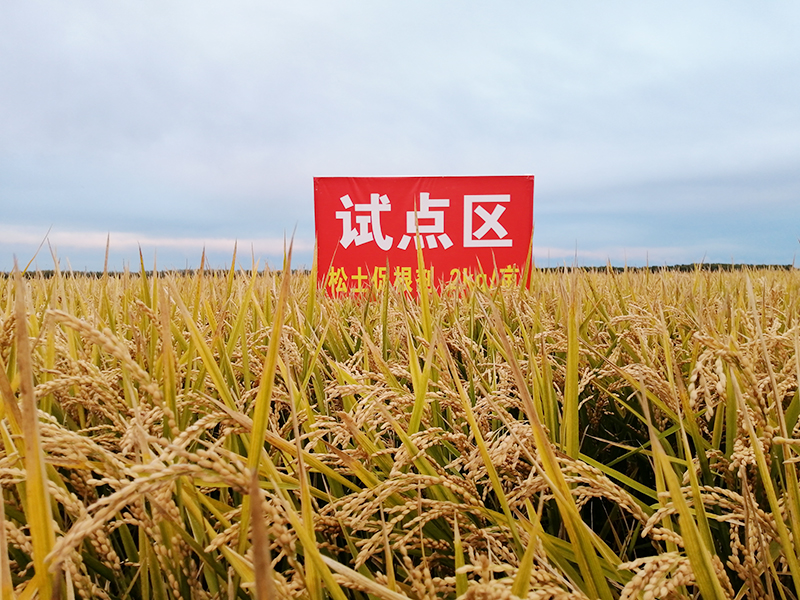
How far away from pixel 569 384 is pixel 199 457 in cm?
54

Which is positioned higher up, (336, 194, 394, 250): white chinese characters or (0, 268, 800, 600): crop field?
(336, 194, 394, 250): white chinese characters

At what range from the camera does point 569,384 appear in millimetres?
758

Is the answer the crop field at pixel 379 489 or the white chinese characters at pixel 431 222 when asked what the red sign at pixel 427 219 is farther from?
the crop field at pixel 379 489

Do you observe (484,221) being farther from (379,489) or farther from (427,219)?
(379,489)

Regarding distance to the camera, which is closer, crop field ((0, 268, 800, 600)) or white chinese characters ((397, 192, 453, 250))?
crop field ((0, 268, 800, 600))

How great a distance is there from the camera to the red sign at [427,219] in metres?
5.06

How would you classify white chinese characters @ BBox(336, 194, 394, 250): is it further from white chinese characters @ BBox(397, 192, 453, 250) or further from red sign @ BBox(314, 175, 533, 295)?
white chinese characters @ BBox(397, 192, 453, 250)

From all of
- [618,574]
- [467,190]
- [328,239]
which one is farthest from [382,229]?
[618,574]

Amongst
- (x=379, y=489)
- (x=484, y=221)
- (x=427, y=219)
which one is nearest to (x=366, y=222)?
(x=427, y=219)

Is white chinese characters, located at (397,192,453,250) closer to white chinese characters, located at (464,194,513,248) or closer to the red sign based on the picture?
the red sign

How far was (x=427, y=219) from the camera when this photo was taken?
201 inches

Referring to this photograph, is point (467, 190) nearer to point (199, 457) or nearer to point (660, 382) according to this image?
point (660, 382)

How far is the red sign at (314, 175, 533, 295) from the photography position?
5059mm

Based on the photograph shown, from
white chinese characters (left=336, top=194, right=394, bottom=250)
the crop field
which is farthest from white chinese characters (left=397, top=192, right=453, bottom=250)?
the crop field
